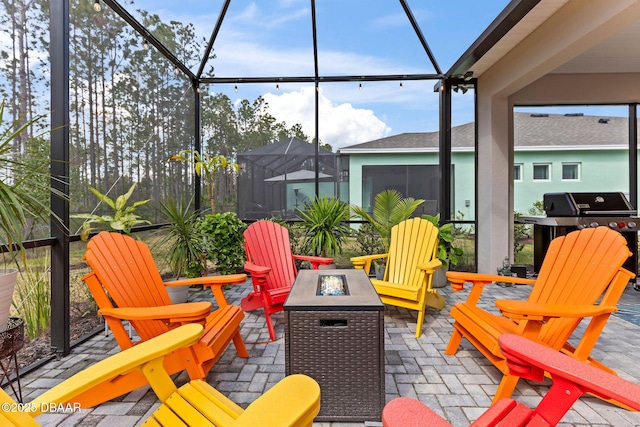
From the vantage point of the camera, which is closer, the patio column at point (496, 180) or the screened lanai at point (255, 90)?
the screened lanai at point (255, 90)

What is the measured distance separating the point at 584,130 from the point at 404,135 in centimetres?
287

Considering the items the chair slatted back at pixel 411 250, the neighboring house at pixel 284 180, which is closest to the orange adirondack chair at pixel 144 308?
the chair slatted back at pixel 411 250

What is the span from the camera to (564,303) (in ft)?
7.14

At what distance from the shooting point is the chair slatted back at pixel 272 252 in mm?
3459

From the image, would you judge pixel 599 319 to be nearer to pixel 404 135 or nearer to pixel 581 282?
pixel 581 282

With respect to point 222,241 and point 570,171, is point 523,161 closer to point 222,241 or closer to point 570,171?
point 570,171

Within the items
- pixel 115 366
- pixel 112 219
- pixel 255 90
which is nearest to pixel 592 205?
pixel 255 90

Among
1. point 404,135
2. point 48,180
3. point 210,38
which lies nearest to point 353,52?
point 404,135

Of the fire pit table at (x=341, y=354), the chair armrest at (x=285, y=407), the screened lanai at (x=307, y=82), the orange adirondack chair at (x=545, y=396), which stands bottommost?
the fire pit table at (x=341, y=354)

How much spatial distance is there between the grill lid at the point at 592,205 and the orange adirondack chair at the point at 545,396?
4.33 meters

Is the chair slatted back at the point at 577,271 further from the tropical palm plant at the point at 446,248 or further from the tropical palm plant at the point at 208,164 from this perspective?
the tropical palm plant at the point at 208,164

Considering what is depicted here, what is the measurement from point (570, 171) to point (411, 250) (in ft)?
12.8

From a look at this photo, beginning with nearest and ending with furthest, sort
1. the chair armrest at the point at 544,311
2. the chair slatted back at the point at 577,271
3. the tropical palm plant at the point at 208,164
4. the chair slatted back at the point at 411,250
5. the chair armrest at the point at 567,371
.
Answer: the chair armrest at the point at 567,371 < the chair armrest at the point at 544,311 < the chair slatted back at the point at 577,271 < the chair slatted back at the point at 411,250 < the tropical palm plant at the point at 208,164

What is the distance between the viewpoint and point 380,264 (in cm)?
475
